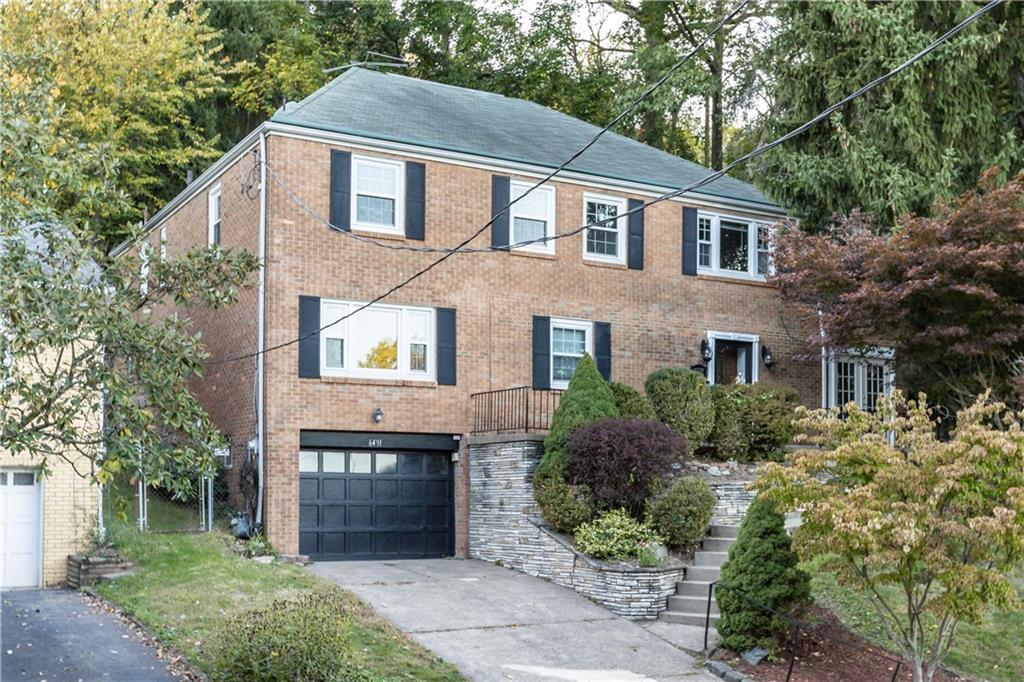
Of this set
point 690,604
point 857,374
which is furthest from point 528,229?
point 857,374

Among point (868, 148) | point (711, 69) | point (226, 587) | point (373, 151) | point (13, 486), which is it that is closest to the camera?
point (226, 587)

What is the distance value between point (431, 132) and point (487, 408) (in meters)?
5.07

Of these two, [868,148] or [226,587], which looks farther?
[868,148]

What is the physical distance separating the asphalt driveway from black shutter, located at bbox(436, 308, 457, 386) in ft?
22.7

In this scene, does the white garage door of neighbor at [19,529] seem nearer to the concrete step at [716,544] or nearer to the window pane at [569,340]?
the window pane at [569,340]

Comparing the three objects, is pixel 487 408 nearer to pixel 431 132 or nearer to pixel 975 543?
pixel 431 132

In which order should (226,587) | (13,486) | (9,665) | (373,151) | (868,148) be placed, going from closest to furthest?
(9,665) → (226,587) → (13,486) → (373,151) → (868,148)

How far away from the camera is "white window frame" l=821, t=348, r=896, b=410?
78.4 ft

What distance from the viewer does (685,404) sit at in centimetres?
2056

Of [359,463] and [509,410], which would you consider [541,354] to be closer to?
[509,410]

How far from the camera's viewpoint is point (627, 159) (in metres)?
24.1

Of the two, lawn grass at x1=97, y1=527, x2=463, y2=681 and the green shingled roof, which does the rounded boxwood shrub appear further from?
the green shingled roof

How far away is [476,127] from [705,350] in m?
6.22

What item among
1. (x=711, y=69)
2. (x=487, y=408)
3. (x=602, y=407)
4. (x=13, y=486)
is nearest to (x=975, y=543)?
(x=602, y=407)
